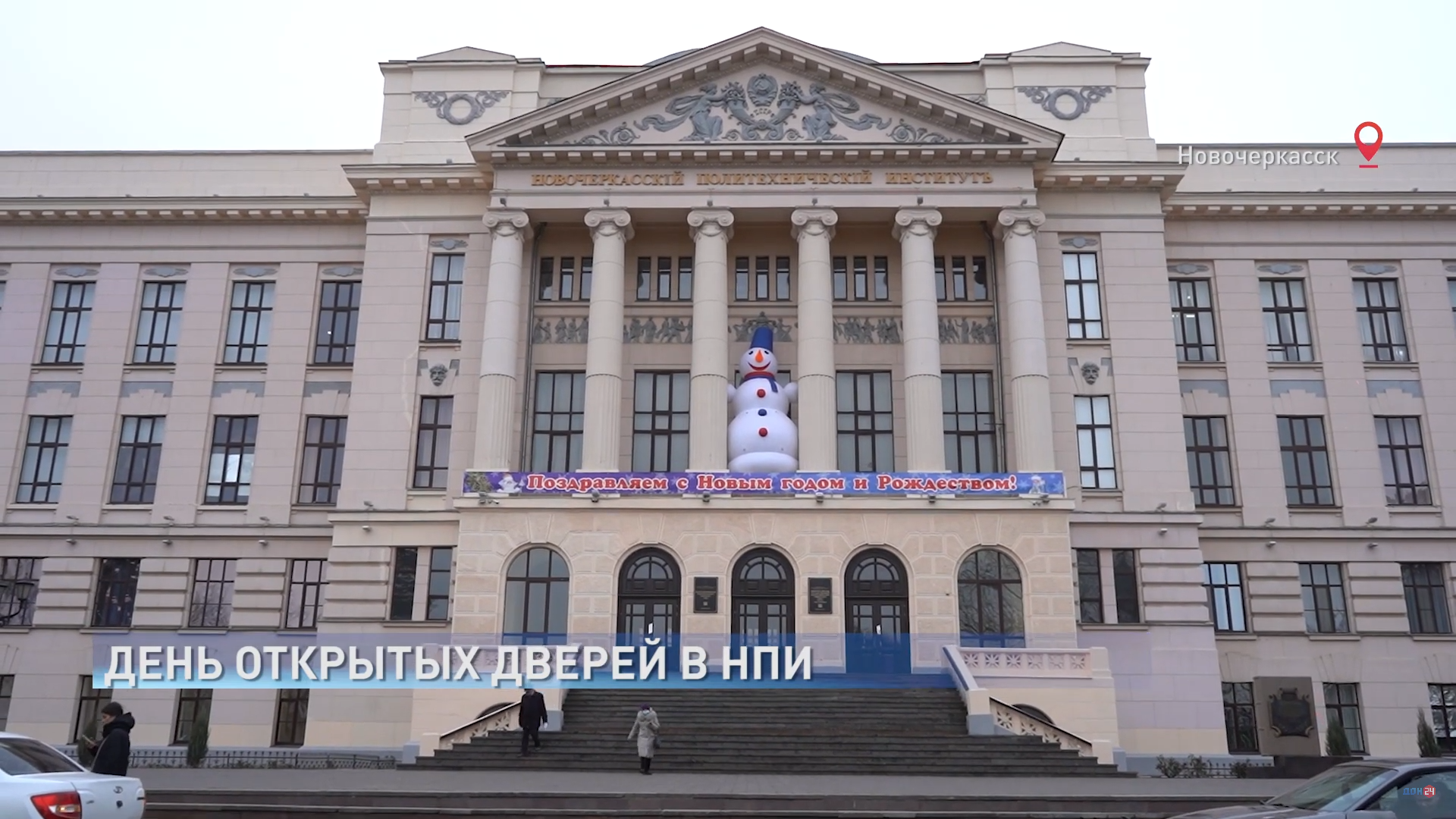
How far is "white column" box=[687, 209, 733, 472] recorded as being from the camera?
1367 inches

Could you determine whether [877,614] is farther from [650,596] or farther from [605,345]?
[605,345]

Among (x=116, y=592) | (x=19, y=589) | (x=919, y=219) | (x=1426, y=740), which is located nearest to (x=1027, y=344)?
(x=919, y=219)

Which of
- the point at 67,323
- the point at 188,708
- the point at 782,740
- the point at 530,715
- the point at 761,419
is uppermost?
the point at 67,323

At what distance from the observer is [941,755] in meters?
26.3

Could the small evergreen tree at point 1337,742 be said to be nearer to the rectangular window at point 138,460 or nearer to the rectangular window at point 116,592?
the rectangular window at point 116,592

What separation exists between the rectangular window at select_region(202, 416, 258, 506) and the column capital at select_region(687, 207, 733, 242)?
54.7 ft

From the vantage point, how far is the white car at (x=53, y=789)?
37.2ft

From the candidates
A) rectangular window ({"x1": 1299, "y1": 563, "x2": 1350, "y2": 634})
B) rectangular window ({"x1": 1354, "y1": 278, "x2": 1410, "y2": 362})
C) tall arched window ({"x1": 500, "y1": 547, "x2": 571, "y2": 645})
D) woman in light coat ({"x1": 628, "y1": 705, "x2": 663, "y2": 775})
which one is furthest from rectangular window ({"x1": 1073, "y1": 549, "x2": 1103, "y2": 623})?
tall arched window ({"x1": 500, "y1": 547, "x2": 571, "y2": 645})

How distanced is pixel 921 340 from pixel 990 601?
Result: 8392mm

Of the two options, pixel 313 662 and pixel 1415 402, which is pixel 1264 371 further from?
pixel 313 662

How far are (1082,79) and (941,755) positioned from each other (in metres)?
24.8

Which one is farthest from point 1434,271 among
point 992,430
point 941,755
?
point 941,755

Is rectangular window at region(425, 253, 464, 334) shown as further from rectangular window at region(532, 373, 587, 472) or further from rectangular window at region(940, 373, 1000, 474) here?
rectangular window at region(940, 373, 1000, 474)

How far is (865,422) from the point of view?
122 feet
